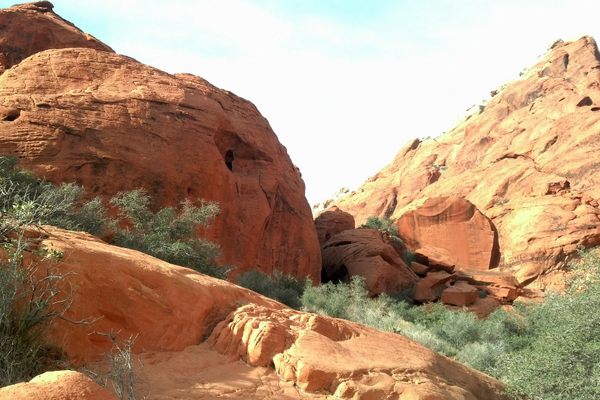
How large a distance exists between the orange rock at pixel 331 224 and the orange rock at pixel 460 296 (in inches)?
239

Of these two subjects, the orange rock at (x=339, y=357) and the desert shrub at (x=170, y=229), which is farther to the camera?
the desert shrub at (x=170, y=229)

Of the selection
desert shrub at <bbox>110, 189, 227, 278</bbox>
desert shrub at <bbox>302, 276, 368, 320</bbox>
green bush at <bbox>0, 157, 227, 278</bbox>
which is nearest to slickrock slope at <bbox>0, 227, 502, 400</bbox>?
green bush at <bbox>0, 157, 227, 278</bbox>

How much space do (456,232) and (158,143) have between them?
56.0 feet

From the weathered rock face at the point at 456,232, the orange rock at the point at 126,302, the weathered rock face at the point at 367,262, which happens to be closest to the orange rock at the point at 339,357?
the orange rock at the point at 126,302

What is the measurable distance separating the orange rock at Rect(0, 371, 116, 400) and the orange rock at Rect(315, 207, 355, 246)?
2266 centimetres

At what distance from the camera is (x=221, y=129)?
778 inches

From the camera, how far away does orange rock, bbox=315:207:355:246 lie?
88.2ft

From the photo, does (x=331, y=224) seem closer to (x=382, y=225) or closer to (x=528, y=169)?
(x=382, y=225)

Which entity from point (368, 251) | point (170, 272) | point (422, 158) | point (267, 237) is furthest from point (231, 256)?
point (422, 158)

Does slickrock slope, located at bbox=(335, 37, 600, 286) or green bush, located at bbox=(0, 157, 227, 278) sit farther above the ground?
slickrock slope, located at bbox=(335, 37, 600, 286)

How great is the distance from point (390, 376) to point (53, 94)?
13.6 metres

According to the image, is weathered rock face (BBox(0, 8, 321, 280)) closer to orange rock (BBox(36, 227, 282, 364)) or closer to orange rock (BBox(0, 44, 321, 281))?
orange rock (BBox(0, 44, 321, 281))

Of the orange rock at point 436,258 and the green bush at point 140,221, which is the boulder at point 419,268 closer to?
the orange rock at point 436,258

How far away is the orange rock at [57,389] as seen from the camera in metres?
3.51
